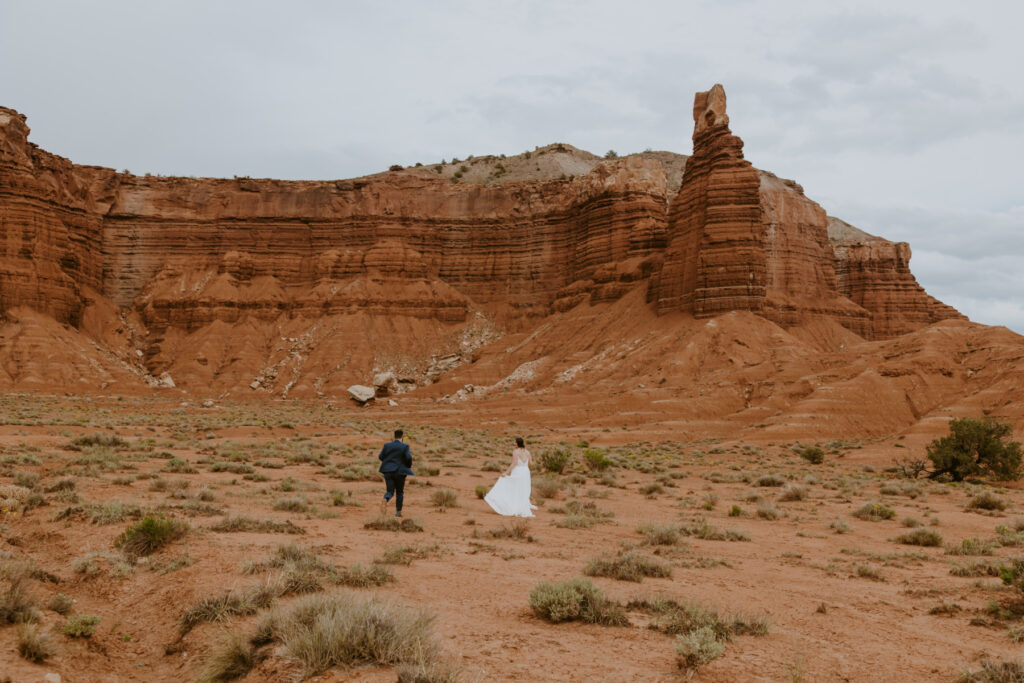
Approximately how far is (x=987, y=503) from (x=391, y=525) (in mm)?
13509

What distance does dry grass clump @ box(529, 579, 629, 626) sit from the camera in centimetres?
619

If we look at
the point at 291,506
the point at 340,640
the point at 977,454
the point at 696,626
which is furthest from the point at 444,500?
the point at 977,454

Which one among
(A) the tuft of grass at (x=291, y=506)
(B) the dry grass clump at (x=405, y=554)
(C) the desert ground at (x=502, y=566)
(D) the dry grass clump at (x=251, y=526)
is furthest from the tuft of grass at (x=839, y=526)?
(A) the tuft of grass at (x=291, y=506)

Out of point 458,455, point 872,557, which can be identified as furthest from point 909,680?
point 458,455

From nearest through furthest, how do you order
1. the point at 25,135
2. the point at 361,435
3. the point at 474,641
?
1. the point at 474,641
2. the point at 361,435
3. the point at 25,135

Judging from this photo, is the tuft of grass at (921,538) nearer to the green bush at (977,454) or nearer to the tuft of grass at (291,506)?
the tuft of grass at (291,506)

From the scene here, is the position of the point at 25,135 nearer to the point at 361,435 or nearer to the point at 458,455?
the point at 361,435

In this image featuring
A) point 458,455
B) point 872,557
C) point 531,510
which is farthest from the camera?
point 458,455

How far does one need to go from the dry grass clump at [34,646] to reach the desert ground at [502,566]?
3cm

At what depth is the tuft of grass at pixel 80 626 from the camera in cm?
602

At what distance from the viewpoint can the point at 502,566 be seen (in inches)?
336

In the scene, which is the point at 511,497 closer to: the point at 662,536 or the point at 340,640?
the point at 662,536

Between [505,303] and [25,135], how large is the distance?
151 feet

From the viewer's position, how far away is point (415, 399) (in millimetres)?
57188
